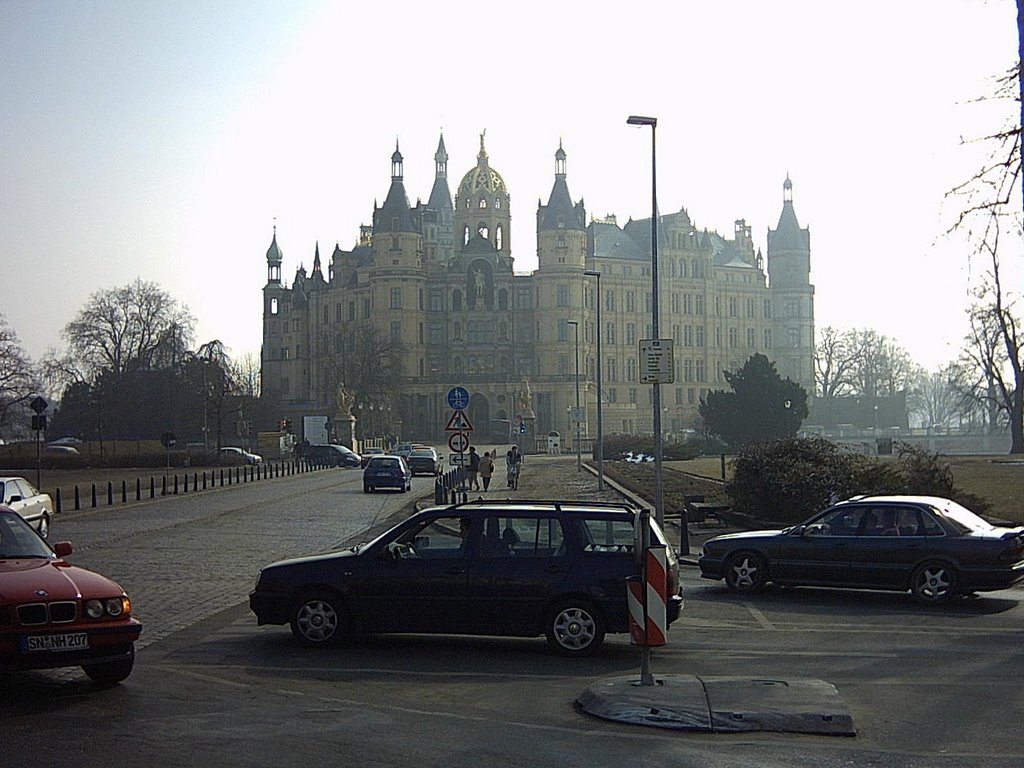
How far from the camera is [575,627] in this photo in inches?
509

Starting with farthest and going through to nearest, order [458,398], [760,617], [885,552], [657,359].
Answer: [458,398]
[657,359]
[885,552]
[760,617]

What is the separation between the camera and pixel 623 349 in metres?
158

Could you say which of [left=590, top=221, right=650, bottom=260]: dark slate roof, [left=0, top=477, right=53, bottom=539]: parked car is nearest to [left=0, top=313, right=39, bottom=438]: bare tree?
[left=0, top=477, right=53, bottom=539]: parked car

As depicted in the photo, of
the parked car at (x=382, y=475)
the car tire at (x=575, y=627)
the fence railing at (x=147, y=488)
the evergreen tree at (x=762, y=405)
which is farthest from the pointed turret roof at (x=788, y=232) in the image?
the car tire at (x=575, y=627)

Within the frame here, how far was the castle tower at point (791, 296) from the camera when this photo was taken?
566 ft

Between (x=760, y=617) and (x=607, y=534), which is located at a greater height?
(x=607, y=534)

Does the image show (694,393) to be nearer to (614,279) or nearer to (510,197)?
(614,279)

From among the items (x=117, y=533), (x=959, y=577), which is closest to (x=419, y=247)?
(x=117, y=533)

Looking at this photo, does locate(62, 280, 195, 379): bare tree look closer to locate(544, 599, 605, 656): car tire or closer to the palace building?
the palace building

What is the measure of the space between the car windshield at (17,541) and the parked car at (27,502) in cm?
1623

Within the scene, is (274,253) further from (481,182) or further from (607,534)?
(607,534)

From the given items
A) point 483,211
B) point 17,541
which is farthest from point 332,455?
point 17,541

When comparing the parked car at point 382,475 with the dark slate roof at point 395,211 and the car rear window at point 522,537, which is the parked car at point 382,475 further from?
the dark slate roof at point 395,211

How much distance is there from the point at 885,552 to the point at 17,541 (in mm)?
11637
